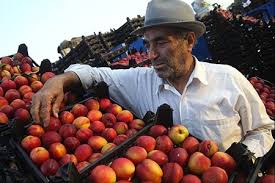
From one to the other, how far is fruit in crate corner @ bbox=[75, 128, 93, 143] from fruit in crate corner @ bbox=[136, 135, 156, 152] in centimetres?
38

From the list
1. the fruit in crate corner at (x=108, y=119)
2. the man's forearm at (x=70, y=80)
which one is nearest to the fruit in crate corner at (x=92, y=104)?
the fruit in crate corner at (x=108, y=119)

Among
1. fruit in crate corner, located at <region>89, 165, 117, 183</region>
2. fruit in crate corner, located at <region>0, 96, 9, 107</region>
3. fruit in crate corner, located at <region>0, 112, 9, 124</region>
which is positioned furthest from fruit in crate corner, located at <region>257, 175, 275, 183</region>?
fruit in crate corner, located at <region>0, 96, 9, 107</region>

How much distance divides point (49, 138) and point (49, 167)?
0.98 feet

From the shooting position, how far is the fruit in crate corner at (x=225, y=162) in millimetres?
1965

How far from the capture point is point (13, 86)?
304 cm

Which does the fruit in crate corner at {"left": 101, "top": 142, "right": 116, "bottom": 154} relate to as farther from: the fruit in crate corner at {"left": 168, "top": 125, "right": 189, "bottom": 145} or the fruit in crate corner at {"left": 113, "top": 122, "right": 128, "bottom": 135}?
the fruit in crate corner at {"left": 168, "top": 125, "right": 189, "bottom": 145}

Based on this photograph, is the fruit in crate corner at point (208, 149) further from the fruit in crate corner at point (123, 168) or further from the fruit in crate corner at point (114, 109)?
the fruit in crate corner at point (114, 109)

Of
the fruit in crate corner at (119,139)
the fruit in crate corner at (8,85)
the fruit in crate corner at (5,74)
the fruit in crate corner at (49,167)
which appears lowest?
the fruit in crate corner at (119,139)

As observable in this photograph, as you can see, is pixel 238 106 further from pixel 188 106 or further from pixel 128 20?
pixel 128 20

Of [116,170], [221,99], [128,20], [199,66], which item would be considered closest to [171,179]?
[116,170]

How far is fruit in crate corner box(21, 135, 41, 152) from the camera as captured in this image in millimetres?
2192

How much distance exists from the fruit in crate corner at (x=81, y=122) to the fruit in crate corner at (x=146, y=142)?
0.48 m

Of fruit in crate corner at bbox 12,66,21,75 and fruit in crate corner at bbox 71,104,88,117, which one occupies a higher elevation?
fruit in crate corner at bbox 12,66,21,75

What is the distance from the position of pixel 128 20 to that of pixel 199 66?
21.3ft
